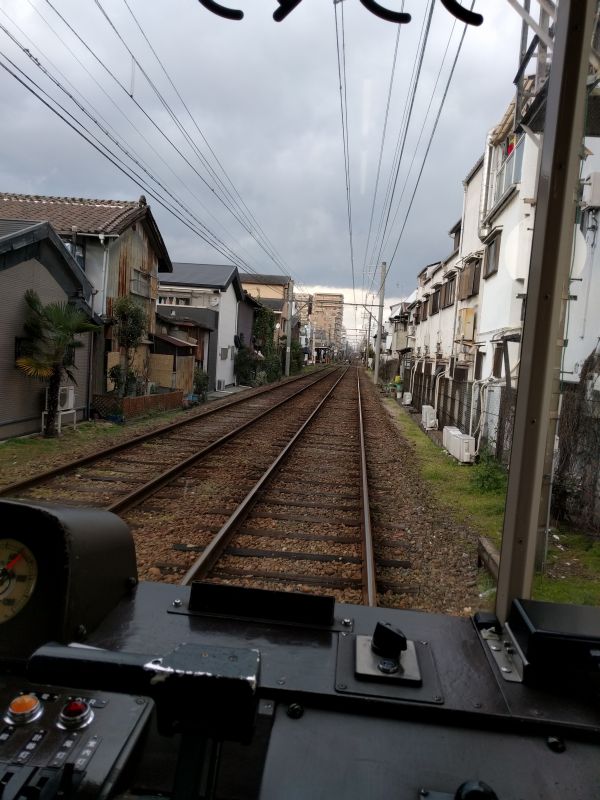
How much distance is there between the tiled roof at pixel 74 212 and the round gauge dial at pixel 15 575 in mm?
15891

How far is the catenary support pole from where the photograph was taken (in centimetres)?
135

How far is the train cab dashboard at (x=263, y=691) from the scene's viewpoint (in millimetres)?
952

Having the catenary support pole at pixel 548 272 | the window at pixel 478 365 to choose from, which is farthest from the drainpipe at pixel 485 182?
the catenary support pole at pixel 548 272

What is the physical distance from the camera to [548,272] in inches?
54.6

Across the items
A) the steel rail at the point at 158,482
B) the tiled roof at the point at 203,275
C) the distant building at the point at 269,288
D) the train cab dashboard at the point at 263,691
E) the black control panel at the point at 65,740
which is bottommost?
the steel rail at the point at 158,482

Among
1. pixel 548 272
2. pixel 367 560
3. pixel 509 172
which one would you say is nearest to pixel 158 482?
pixel 367 560

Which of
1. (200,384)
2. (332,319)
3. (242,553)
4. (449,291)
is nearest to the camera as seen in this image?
(242,553)

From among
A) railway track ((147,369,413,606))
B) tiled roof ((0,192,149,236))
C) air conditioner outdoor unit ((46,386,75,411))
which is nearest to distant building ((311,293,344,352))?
tiled roof ((0,192,149,236))

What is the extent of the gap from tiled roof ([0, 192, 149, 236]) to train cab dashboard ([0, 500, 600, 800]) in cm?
1602

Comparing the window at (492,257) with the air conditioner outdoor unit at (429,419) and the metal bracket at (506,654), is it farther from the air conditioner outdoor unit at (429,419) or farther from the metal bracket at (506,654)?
the metal bracket at (506,654)

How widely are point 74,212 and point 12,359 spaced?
8502 mm

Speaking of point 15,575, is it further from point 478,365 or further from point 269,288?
point 269,288

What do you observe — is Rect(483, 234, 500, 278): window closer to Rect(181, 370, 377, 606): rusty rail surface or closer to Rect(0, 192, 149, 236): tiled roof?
Rect(181, 370, 377, 606): rusty rail surface

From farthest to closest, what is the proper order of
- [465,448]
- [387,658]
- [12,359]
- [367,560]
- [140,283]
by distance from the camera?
[140,283] → [12,359] → [465,448] → [367,560] → [387,658]
